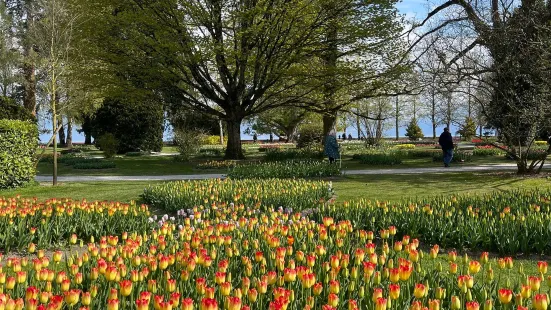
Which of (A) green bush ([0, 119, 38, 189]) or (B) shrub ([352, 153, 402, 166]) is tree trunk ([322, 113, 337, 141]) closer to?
(B) shrub ([352, 153, 402, 166])

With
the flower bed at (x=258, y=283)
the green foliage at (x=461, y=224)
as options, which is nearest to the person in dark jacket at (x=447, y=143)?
the green foliage at (x=461, y=224)

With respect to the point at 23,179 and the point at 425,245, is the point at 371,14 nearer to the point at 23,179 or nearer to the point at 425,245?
the point at 23,179

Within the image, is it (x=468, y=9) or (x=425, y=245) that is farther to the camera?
(x=468, y=9)

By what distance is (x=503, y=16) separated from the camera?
1491 centimetres

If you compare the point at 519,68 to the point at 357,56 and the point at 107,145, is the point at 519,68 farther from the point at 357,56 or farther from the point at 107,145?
the point at 107,145

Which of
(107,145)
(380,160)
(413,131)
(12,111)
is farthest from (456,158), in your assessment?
(413,131)

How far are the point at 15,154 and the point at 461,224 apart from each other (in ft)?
38.7

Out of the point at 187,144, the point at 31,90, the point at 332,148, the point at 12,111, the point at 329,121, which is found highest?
the point at 31,90

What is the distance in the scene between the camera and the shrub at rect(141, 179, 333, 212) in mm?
7734

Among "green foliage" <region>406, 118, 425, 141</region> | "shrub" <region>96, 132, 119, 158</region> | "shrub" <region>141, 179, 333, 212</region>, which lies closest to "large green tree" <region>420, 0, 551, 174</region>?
"shrub" <region>141, 179, 333, 212</region>

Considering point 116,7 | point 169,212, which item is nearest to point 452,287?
point 169,212

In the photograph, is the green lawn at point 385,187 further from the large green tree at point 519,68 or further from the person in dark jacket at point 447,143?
the person in dark jacket at point 447,143

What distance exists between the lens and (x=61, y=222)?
6281mm

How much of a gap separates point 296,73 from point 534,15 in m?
9.04
